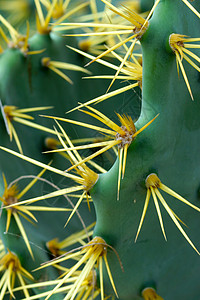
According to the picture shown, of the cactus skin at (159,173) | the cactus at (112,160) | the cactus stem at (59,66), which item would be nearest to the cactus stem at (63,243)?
the cactus at (112,160)

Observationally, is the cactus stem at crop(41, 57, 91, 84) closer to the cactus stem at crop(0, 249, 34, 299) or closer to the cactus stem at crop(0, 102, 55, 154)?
the cactus stem at crop(0, 102, 55, 154)

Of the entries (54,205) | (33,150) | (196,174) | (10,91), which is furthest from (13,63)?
(196,174)

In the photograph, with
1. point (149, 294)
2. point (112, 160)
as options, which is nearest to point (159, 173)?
point (149, 294)

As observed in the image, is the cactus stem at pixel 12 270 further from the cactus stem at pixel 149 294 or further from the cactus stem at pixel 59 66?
the cactus stem at pixel 59 66

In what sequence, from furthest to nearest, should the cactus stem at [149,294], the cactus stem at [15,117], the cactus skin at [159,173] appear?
the cactus stem at [15,117] < the cactus stem at [149,294] < the cactus skin at [159,173]

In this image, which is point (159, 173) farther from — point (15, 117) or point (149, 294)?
point (15, 117)

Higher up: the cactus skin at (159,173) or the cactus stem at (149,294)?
the cactus skin at (159,173)

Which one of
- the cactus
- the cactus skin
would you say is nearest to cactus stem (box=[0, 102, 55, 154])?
the cactus

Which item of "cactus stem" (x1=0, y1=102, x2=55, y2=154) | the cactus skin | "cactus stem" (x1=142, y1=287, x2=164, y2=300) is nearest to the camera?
the cactus skin

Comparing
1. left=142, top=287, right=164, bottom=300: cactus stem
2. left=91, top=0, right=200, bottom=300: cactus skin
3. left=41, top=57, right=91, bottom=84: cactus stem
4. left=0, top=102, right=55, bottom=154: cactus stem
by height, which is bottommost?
left=142, top=287, right=164, bottom=300: cactus stem

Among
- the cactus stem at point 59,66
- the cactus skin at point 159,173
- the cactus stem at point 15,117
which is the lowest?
the cactus skin at point 159,173
